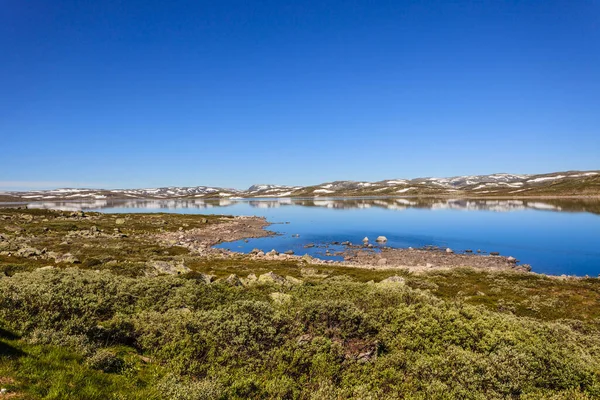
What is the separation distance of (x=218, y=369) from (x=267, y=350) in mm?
1786

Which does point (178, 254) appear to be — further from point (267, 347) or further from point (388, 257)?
point (267, 347)

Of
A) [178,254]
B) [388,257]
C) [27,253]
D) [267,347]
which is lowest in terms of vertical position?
[388,257]

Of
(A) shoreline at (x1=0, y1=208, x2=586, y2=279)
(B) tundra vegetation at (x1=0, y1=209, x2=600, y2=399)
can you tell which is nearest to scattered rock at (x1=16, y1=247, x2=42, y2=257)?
(A) shoreline at (x1=0, y1=208, x2=586, y2=279)

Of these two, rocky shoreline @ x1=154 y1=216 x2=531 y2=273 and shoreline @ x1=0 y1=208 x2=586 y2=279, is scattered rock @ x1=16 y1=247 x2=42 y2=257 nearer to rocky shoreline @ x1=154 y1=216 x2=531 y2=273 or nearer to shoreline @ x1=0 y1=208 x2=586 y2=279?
shoreline @ x1=0 y1=208 x2=586 y2=279

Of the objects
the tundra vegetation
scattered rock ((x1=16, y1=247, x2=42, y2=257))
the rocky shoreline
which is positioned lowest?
the rocky shoreline

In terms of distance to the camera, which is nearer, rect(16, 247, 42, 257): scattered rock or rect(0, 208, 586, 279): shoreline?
rect(16, 247, 42, 257): scattered rock

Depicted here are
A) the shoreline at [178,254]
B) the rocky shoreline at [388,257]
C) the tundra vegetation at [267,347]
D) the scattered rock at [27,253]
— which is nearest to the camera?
the tundra vegetation at [267,347]

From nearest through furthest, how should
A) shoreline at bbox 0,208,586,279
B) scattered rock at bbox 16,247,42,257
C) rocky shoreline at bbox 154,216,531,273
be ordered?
scattered rock at bbox 16,247,42,257
shoreline at bbox 0,208,586,279
rocky shoreline at bbox 154,216,531,273

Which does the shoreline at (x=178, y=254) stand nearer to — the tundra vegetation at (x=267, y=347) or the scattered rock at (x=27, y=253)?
the scattered rock at (x=27, y=253)

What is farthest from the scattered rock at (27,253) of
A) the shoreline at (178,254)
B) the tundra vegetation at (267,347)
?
the tundra vegetation at (267,347)

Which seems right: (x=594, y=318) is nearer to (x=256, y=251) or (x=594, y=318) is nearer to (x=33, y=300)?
(x=33, y=300)

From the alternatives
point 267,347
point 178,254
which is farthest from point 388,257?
point 267,347

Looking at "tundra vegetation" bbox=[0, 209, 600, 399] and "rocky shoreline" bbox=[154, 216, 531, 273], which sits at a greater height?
"tundra vegetation" bbox=[0, 209, 600, 399]

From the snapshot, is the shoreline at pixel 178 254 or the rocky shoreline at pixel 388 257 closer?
the shoreline at pixel 178 254
